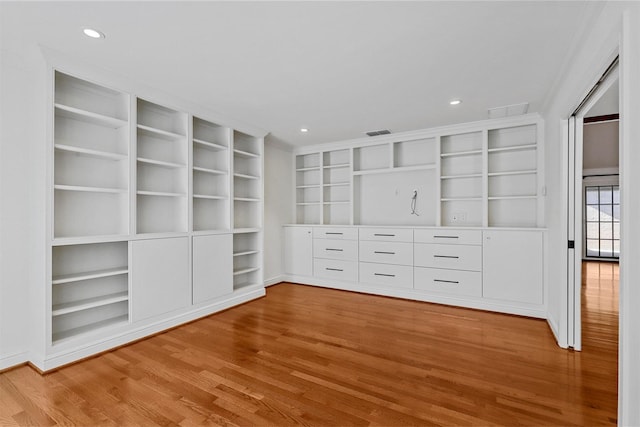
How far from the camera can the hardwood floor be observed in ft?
6.09

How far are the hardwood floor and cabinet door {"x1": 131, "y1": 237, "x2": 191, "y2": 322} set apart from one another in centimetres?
30

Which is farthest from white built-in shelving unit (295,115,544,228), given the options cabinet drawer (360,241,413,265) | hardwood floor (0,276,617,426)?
hardwood floor (0,276,617,426)

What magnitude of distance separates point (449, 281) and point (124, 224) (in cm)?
381

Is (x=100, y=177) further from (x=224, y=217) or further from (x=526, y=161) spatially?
(x=526, y=161)

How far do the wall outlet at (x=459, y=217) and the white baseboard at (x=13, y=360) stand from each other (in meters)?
4.89

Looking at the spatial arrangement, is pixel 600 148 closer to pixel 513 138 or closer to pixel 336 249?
pixel 513 138

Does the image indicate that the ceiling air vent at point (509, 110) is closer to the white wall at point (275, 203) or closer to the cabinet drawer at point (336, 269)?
the cabinet drawer at point (336, 269)

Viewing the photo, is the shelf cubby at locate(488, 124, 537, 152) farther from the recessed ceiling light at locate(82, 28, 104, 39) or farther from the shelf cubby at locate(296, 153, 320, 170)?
the recessed ceiling light at locate(82, 28, 104, 39)

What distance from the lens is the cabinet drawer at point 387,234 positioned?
172 inches

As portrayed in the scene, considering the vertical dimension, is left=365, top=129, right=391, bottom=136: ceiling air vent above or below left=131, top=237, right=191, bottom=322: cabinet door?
above

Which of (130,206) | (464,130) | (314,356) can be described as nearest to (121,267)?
(130,206)

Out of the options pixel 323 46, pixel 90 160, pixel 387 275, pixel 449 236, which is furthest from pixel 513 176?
pixel 90 160

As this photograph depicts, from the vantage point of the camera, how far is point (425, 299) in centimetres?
425

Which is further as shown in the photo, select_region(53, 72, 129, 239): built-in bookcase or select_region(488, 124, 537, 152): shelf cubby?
select_region(488, 124, 537, 152): shelf cubby
